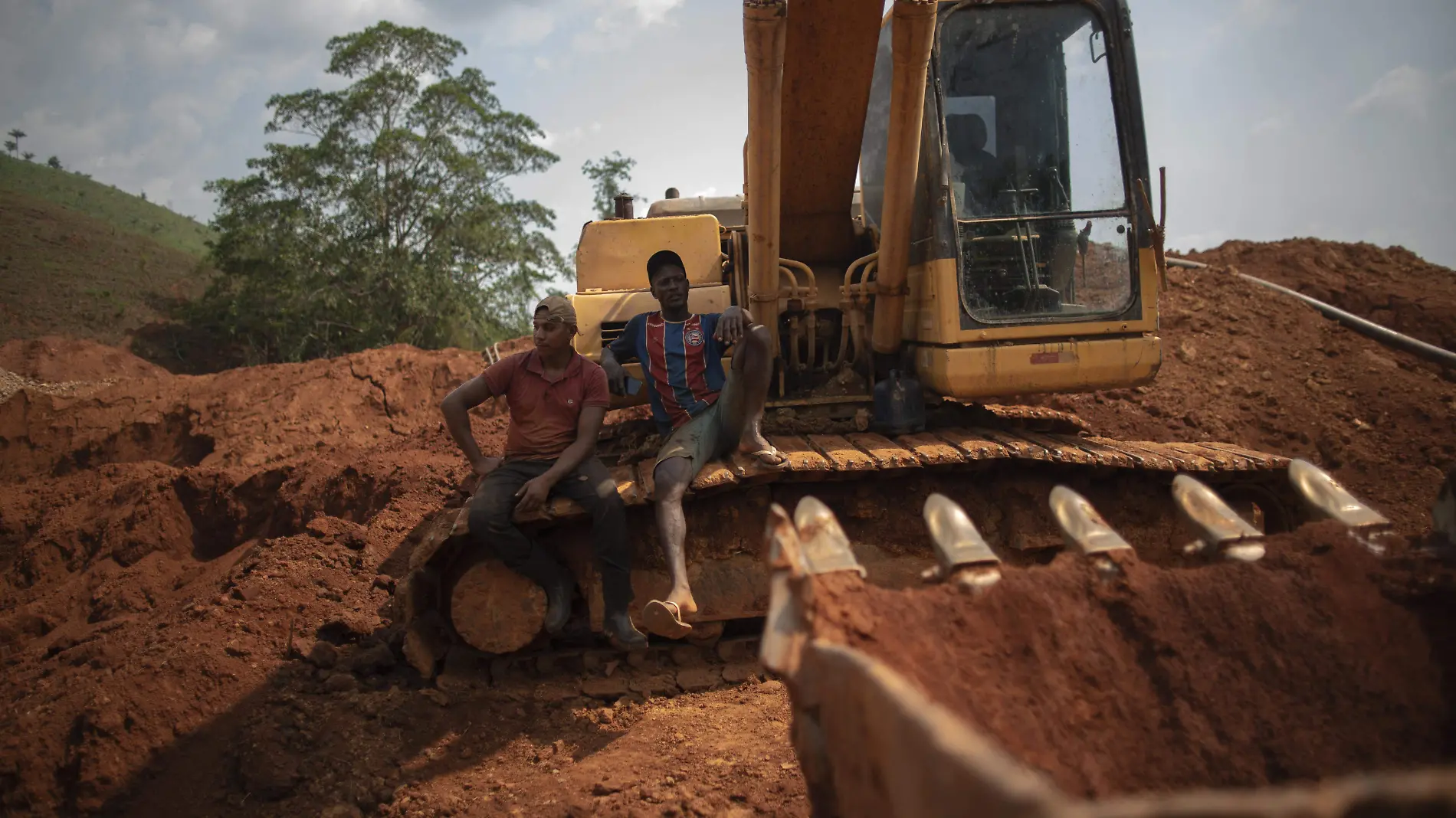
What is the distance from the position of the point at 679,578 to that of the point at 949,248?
2133 millimetres

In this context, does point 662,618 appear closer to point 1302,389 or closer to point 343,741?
point 343,741

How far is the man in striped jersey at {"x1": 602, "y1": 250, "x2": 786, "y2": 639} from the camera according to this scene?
4199 mm

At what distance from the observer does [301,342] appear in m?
15.4

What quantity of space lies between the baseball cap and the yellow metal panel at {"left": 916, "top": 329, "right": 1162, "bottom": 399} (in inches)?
72.9

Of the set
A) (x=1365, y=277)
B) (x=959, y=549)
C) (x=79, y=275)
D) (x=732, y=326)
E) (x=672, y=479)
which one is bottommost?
(x=672, y=479)

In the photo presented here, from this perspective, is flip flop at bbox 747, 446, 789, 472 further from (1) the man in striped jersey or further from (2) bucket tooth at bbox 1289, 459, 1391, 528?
(2) bucket tooth at bbox 1289, 459, 1391, 528

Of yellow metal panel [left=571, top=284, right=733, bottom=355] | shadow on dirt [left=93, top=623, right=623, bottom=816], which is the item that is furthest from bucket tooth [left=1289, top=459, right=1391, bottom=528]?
yellow metal panel [left=571, top=284, right=733, bottom=355]

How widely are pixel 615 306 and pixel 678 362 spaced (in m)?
0.82

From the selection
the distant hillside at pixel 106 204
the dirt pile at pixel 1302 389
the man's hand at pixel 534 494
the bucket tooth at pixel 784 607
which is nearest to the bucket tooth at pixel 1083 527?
the bucket tooth at pixel 784 607

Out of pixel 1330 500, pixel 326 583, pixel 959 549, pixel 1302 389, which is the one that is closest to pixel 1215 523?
pixel 1330 500

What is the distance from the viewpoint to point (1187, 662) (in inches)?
80.4

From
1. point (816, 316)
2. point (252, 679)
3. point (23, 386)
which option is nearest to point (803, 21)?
point (816, 316)

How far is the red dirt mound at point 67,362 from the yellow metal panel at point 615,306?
934 cm

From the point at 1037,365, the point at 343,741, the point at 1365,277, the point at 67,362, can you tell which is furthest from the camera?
the point at 67,362
